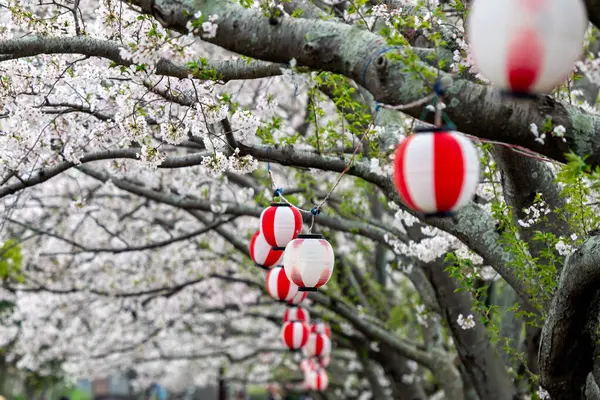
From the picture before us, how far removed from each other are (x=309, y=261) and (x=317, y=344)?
611cm

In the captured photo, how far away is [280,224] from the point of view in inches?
215

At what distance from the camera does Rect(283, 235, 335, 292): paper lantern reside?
5.04 m

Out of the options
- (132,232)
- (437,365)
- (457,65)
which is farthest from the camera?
(132,232)

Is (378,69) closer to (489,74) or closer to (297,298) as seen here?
(489,74)

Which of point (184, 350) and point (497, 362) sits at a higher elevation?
point (184, 350)

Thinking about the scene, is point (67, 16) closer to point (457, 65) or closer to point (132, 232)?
point (457, 65)

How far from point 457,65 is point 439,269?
347cm

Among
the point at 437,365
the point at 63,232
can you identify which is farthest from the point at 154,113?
the point at 63,232

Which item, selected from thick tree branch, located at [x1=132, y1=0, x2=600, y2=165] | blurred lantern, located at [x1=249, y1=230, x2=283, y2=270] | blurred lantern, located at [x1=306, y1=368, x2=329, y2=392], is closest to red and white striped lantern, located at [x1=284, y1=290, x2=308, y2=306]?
blurred lantern, located at [x1=249, y1=230, x2=283, y2=270]

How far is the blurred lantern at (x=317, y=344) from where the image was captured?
35.6ft

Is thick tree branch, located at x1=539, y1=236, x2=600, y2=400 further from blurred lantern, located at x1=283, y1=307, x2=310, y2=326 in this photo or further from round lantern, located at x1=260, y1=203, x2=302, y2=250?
blurred lantern, located at x1=283, y1=307, x2=310, y2=326

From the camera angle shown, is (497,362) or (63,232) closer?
(497,362)

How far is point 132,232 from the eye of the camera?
39.6 ft

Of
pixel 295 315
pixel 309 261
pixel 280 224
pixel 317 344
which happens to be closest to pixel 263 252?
pixel 280 224
